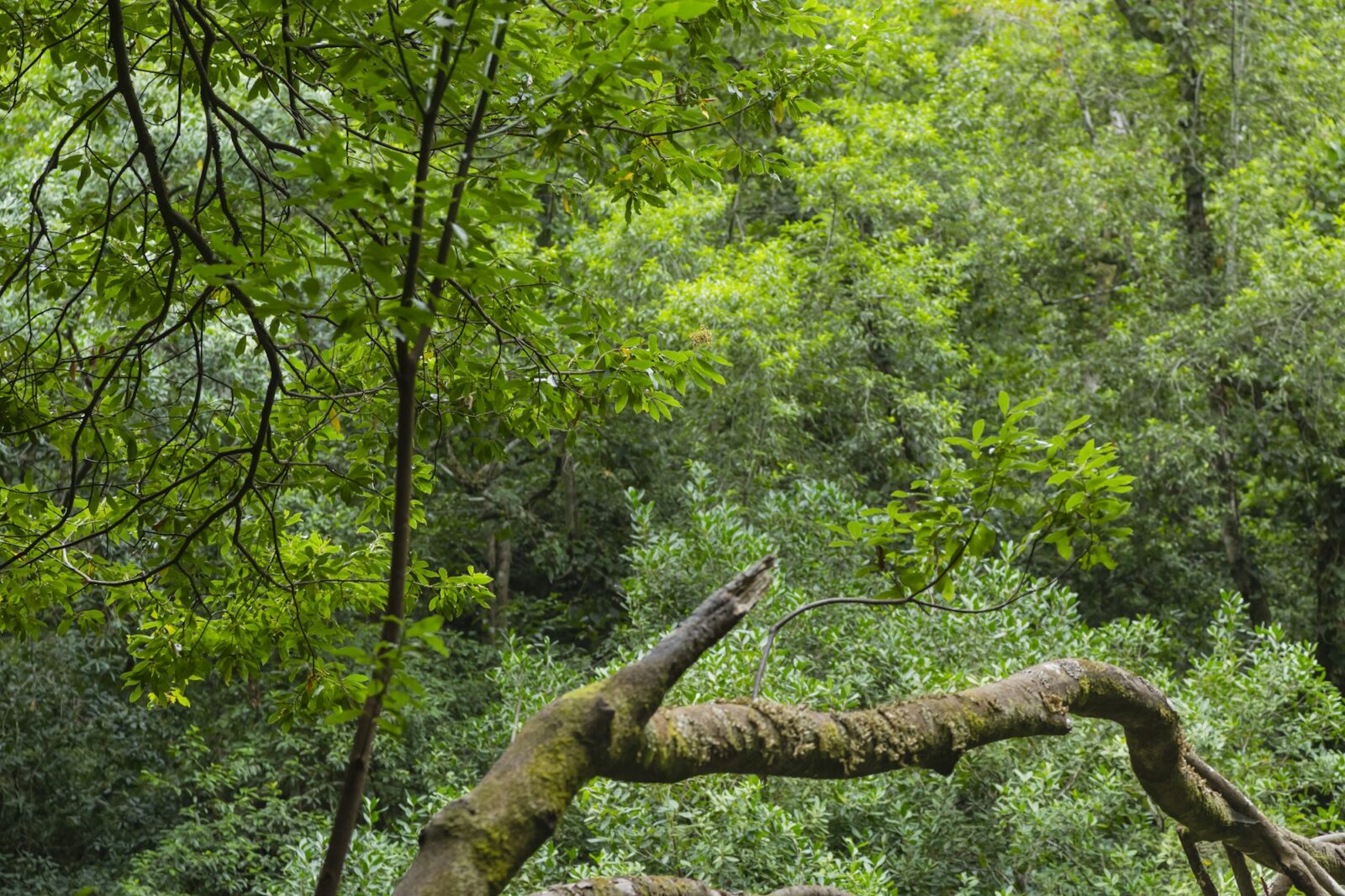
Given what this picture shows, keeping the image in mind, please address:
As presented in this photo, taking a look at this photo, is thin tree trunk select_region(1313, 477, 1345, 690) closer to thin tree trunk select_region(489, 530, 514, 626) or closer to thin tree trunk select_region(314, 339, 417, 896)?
thin tree trunk select_region(489, 530, 514, 626)

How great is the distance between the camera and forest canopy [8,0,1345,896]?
1678 millimetres

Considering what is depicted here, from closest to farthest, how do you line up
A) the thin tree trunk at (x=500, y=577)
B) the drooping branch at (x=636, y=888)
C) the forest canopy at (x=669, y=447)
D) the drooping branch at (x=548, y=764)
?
the drooping branch at (x=548, y=764)
the drooping branch at (x=636, y=888)
the forest canopy at (x=669, y=447)
the thin tree trunk at (x=500, y=577)

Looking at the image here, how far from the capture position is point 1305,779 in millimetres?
5590

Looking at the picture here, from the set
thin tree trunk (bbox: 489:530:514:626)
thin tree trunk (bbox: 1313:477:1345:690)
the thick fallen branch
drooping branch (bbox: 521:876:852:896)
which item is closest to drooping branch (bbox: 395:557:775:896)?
the thick fallen branch

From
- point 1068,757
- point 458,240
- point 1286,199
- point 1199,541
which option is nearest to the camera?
point 458,240

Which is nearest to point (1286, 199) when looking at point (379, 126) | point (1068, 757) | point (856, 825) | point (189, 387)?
point (1068, 757)

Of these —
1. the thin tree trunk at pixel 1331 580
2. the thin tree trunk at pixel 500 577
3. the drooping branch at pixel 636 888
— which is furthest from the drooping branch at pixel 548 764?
the thin tree trunk at pixel 1331 580

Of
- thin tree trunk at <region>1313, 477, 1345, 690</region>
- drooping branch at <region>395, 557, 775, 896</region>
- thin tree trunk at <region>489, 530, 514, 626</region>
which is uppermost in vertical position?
drooping branch at <region>395, 557, 775, 896</region>

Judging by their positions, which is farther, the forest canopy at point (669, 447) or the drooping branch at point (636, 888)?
the forest canopy at point (669, 447)

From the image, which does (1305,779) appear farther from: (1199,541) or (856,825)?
(1199,541)

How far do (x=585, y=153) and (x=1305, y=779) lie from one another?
489cm

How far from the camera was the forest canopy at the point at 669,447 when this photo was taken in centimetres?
168

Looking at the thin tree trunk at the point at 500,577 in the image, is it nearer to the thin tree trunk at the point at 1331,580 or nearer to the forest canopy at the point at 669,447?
the forest canopy at the point at 669,447

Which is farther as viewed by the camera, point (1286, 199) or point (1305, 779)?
point (1286, 199)
